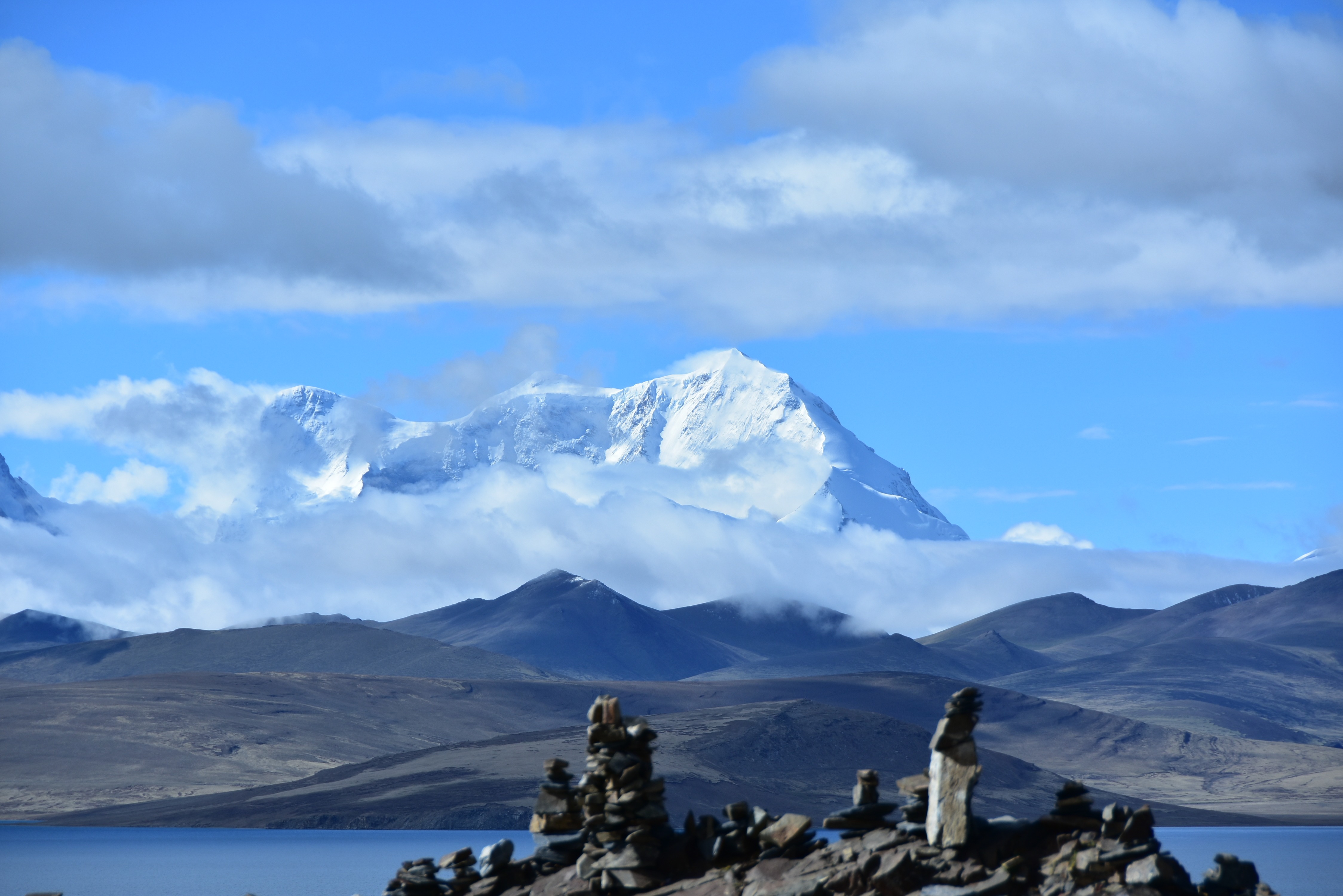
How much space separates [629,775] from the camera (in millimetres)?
29312

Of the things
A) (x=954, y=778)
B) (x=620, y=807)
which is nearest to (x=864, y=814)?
(x=954, y=778)

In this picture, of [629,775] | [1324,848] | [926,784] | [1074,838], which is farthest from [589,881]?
[1324,848]

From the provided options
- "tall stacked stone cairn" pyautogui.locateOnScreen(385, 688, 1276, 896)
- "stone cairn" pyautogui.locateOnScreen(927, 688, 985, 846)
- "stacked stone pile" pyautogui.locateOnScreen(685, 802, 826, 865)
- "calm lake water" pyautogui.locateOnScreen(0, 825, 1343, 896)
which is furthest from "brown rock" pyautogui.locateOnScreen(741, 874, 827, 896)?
"calm lake water" pyautogui.locateOnScreen(0, 825, 1343, 896)

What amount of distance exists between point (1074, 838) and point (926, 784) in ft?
9.31

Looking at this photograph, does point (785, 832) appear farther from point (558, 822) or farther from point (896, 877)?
point (558, 822)

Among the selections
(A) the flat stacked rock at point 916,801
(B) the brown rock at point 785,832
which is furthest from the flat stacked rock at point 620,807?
(A) the flat stacked rock at point 916,801

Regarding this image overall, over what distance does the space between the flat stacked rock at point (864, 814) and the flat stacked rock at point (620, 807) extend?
10.4 feet

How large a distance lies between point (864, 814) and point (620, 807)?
14.6ft

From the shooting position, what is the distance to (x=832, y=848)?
1065 inches

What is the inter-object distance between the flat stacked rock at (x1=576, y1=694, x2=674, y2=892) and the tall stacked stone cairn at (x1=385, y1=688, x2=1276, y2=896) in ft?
0.09

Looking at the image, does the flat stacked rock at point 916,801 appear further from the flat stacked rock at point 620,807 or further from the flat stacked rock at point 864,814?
the flat stacked rock at point 620,807

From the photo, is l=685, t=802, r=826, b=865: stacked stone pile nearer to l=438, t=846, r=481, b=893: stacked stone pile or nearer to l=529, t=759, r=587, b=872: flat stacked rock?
l=529, t=759, r=587, b=872: flat stacked rock

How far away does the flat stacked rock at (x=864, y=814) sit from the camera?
1115 inches

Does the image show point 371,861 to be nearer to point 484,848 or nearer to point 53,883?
point 53,883
